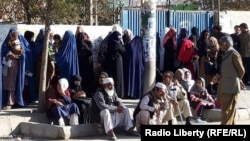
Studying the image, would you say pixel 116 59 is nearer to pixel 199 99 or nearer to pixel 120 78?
pixel 120 78

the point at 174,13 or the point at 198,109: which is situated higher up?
the point at 174,13

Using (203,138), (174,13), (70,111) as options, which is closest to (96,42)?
(70,111)

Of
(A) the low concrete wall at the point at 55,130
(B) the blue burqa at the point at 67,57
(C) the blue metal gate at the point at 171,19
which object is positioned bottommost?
(A) the low concrete wall at the point at 55,130

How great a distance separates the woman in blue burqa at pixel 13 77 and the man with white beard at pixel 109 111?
6.08ft

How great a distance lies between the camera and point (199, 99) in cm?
1123

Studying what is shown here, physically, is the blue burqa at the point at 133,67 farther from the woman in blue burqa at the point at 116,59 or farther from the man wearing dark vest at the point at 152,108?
the man wearing dark vest at the point at 152,108

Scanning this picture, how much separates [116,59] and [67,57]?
3.87 ft

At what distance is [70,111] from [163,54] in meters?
4.14

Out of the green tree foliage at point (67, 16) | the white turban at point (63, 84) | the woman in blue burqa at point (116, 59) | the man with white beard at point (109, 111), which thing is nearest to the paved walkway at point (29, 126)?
the man with white beard at point (109, 111)

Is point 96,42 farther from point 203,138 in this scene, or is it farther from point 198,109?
point 203,138

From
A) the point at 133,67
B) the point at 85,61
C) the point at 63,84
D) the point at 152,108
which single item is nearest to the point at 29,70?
the point at 85,61

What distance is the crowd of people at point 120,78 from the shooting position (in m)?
9.63

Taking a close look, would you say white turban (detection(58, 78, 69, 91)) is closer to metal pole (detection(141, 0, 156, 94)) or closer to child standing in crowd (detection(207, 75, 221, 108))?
metal pole (detection(141, 0, 156, 94))

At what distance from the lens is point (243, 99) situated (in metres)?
13.3
